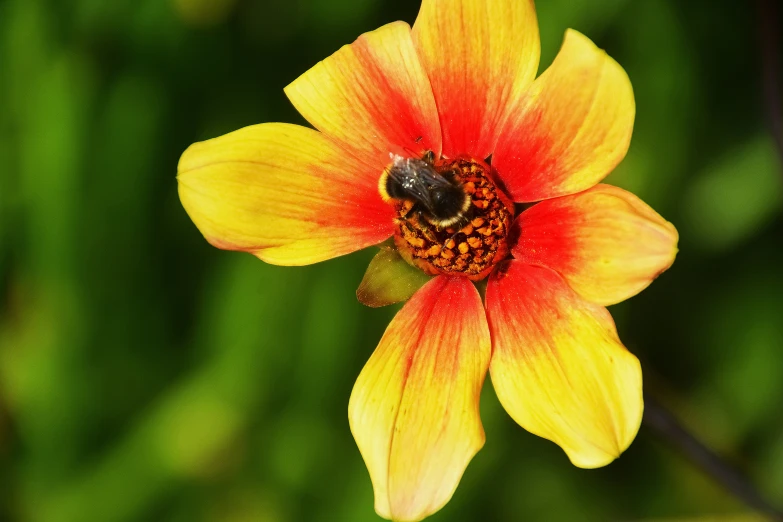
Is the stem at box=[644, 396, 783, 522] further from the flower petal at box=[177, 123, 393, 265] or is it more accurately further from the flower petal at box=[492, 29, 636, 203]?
the flower petal at box=[177, 123, 393, 265]

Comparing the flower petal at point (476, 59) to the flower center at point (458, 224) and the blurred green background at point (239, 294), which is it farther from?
the blurred green background at point (239, 294)

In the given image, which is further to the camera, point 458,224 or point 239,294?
point 239,294

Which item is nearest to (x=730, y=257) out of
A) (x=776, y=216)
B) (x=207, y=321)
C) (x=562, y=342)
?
(x=776, y=216)

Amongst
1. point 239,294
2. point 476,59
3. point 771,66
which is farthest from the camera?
point 239,294

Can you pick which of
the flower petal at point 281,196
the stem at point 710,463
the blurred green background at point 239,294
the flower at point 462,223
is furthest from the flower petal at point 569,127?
the blurred green background at point 239,294

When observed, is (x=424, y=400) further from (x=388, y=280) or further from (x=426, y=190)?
(x=426, y=190)

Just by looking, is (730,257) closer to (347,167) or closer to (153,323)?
(347,167)

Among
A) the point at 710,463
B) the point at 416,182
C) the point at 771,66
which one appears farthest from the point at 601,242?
the point at 771,66
